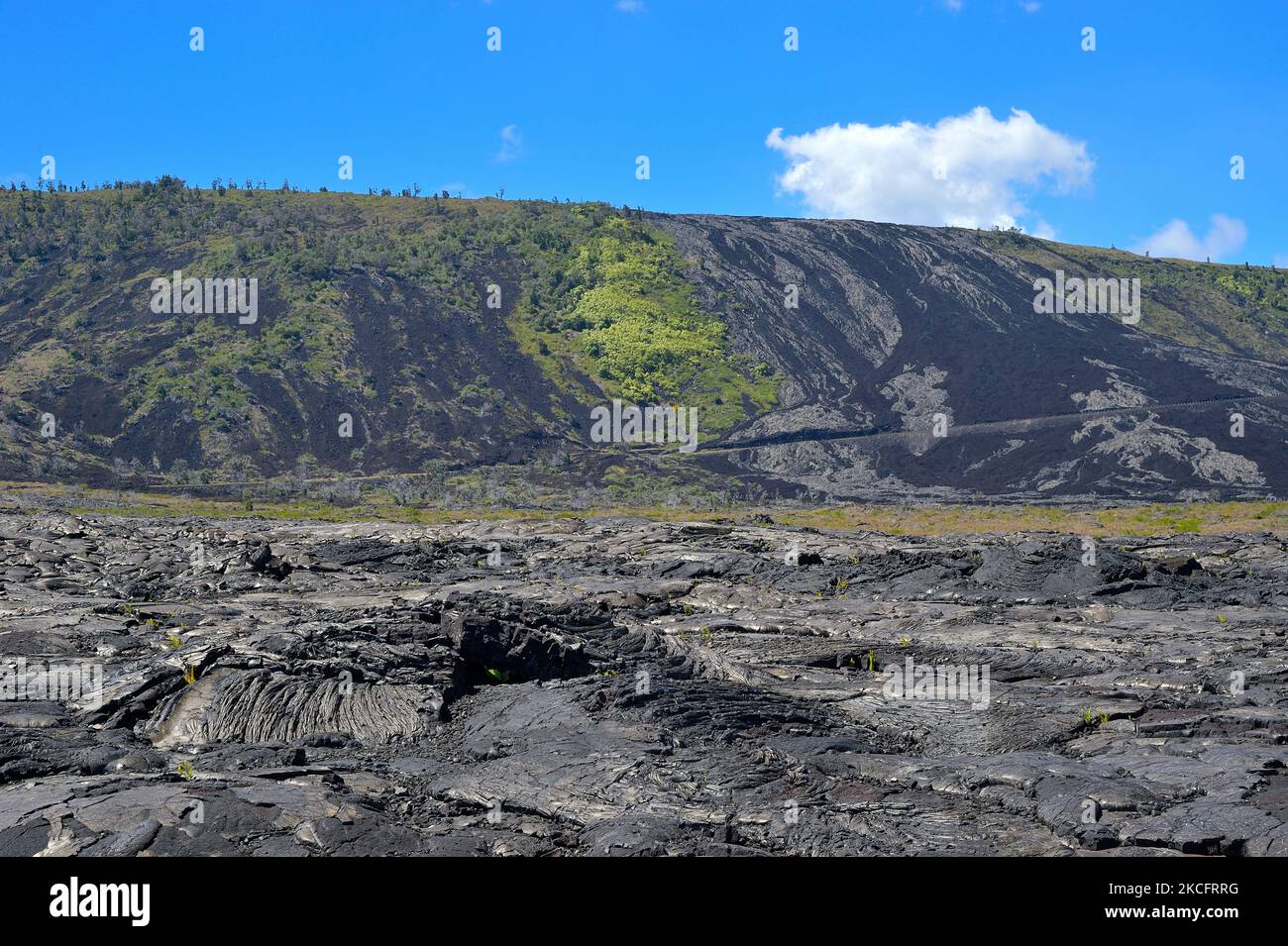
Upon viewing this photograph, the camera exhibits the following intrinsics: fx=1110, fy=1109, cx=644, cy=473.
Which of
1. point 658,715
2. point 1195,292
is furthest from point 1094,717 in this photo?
point 1195,292

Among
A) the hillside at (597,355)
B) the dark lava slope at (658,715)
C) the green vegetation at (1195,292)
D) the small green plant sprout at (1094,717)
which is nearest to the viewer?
the dark lava slope at (658,715)

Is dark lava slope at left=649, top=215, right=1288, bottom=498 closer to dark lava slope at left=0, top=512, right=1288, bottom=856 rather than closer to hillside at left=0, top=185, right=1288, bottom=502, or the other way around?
hillside at left=0, top=185, right=1288, bottom=502

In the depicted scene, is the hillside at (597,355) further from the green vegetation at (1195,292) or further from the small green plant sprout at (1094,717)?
the small green plant sprout at (1094,717)

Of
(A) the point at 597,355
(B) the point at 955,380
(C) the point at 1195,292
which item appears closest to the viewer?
(B) the point at 955,380

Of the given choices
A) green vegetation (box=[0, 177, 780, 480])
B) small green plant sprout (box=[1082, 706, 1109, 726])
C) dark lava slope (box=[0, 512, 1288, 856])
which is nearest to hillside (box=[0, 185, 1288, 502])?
green vegetation (box=[0, 177, 780, 480])

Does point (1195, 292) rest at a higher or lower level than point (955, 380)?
higher

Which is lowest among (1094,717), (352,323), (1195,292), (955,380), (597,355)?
(1094,717)

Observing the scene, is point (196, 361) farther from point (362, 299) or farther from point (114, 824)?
point (114, 824)

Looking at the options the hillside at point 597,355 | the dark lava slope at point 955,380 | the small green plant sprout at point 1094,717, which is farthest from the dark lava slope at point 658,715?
the dark lava slope at point 955,380

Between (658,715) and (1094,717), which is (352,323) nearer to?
(658,715)
